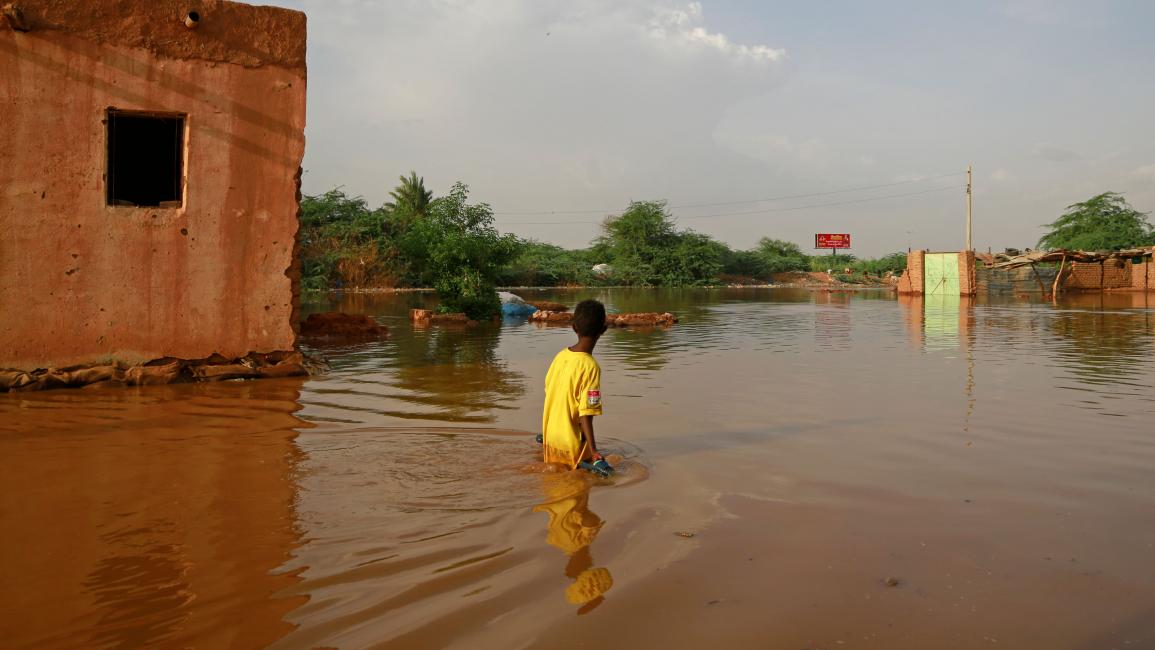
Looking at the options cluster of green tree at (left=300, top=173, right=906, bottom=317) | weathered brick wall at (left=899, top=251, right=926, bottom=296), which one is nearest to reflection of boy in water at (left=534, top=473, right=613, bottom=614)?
cluster of green tree at (left=300, top=173, right=906, bottom=317)

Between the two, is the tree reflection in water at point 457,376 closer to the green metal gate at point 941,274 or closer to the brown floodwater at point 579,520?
the brown floodwater at point 579,520

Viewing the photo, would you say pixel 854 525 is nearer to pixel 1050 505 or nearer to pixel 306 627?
pixel 1050 505

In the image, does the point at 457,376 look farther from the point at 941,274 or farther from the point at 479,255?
the point at 941,274

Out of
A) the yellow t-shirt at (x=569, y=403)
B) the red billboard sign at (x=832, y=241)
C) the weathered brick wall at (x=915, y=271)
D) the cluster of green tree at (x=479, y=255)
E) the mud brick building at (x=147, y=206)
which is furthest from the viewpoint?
the red billboard sign at (x=832, y=241)

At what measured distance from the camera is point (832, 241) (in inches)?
3300

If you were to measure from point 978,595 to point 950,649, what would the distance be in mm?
533

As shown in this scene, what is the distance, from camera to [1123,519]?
4020 millimetres

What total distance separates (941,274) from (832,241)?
2095 inches

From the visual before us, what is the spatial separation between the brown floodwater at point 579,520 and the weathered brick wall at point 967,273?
2407 cm

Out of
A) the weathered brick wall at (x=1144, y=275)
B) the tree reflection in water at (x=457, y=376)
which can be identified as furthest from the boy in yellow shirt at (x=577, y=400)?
the weathered brick wall at (x=1144, y=275)

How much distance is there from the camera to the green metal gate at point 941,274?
104 feet

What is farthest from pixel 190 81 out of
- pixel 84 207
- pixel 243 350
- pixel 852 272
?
pixel 852 272

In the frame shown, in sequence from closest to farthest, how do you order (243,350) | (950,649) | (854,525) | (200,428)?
(950,649) → (854,525) → (200,428) → (243,350)

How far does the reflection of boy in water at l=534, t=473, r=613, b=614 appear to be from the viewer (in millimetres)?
3133
